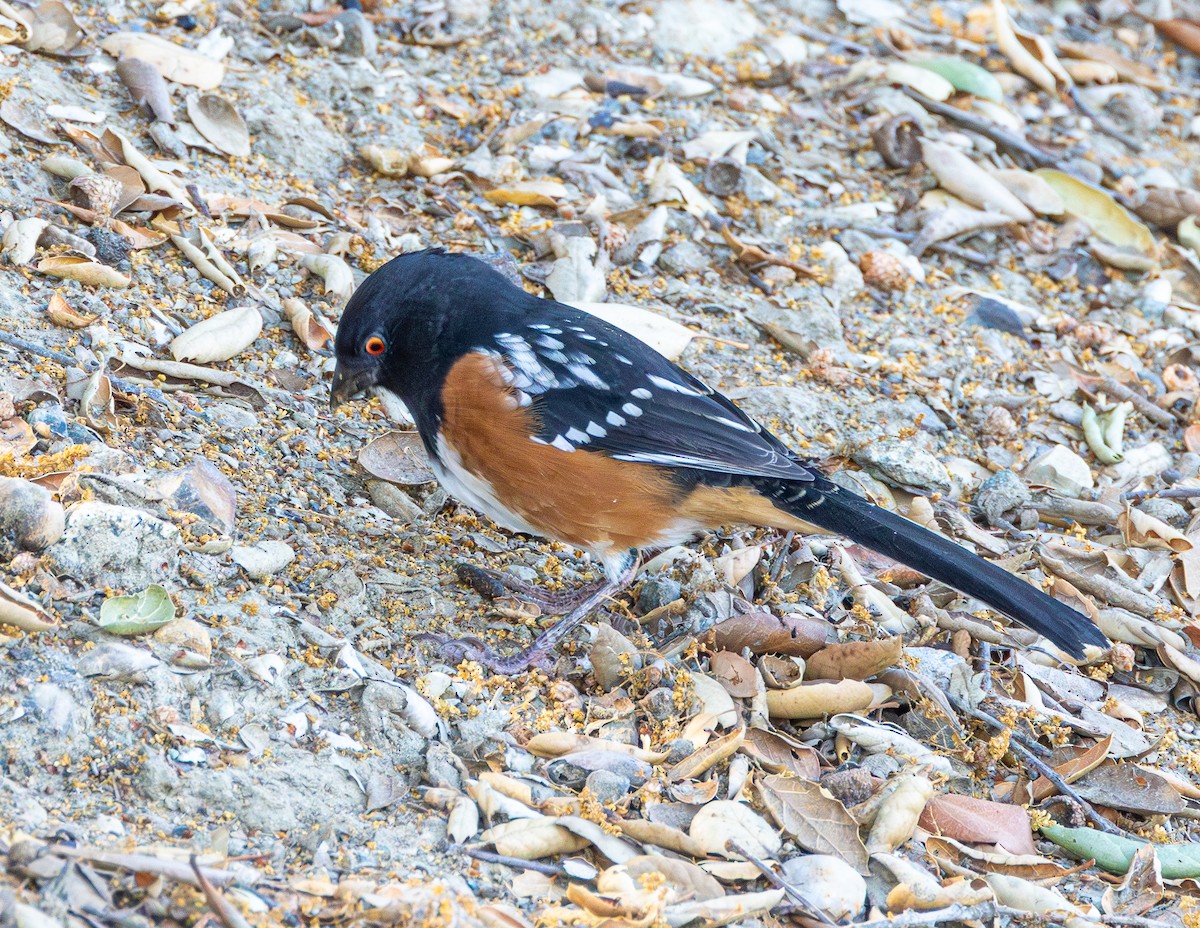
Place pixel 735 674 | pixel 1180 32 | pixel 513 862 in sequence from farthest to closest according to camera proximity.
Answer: pixel 1180 32 → pixel 735 674 → pixel 513 862

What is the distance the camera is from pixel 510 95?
461 cm

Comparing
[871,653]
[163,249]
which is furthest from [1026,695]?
[163,249]

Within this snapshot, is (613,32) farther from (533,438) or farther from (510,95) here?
(533,438)

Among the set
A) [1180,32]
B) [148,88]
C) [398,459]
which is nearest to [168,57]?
[148,88]

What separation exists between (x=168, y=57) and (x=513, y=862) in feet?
9.71

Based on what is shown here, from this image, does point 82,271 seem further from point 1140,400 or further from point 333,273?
point 1140,400

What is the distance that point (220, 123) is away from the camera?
400 cm

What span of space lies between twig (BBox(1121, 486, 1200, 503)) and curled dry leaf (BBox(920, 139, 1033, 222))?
51.8 inches

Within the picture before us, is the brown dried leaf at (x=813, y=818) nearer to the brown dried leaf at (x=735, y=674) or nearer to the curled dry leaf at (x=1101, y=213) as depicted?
the brown dried leaf at (x=735, y=674)

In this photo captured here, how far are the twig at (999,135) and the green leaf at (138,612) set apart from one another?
3740mm

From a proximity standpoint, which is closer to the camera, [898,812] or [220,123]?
[898,812]

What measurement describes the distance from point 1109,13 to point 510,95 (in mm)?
3071

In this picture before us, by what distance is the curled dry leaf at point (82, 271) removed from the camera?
10.7 ft

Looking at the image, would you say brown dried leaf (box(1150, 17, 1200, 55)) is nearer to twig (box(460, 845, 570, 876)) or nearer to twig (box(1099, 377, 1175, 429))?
twig (box(1099, 377, 1175, 429))
